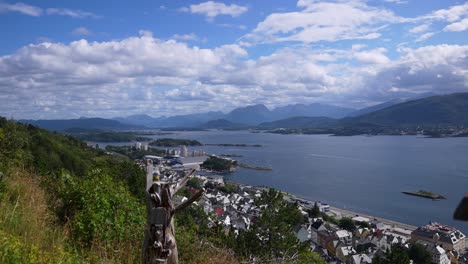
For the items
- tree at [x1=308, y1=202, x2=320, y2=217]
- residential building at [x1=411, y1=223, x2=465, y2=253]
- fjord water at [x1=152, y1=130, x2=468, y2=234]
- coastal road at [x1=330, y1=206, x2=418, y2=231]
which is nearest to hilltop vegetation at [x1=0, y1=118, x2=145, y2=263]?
residential building at [x1=411, y1=223, x2=465, y2=253]

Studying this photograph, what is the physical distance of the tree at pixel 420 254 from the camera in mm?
14945

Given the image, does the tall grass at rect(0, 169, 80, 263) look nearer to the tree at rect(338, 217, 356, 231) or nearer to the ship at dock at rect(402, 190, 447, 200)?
the tree at rect(338, 217, 356, 231)

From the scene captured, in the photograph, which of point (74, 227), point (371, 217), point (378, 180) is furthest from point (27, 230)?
point (378, 180)

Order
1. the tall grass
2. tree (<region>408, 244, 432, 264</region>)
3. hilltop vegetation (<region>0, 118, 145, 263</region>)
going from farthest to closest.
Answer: tree (<region>408, 244, 432, 264</region>)
hilltop vegetation (<region>0, 118, 145, 263</region>)
the tall grass

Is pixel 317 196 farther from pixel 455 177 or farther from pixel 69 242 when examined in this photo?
pixel 69 242

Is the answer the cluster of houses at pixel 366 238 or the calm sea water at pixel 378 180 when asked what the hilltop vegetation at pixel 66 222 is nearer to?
the cluster of houses at pixel 366 238

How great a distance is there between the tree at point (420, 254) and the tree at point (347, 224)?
5163mm

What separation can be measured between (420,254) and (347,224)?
229 inches

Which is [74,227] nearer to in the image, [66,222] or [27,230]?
[66,222]

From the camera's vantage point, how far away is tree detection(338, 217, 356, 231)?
20.5 m

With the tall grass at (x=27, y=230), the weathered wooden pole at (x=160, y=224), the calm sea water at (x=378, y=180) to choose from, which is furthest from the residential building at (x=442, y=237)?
the weathered wooden pole at (x=160, y=224)

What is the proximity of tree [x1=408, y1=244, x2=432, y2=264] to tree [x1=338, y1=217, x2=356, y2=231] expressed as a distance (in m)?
5.16

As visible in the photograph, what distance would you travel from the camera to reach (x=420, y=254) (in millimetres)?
14938

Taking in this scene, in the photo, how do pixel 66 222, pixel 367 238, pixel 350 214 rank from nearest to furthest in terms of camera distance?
pixel 66 222 < pixel 367 238 < pixel 350 214
